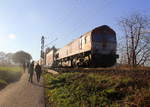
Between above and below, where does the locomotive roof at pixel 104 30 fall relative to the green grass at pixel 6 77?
above

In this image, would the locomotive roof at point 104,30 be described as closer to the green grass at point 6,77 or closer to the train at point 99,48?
the train at point 99,48

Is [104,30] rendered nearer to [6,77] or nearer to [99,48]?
[99,48]

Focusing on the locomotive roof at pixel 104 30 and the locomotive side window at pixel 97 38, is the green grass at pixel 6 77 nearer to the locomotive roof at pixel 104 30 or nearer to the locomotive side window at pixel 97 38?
the locomotive side window at pixel 97 38

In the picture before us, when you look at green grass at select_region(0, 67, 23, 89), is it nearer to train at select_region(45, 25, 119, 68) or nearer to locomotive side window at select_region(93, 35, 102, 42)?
train at select_region(45, 25, 119, 68)

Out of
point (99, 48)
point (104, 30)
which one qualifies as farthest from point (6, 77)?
point (104, 30)

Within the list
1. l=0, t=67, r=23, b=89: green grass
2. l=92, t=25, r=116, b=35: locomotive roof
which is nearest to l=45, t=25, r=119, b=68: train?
l=92, t=25, r=116, b=35: locomotive roof

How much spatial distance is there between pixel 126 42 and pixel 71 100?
35.1m

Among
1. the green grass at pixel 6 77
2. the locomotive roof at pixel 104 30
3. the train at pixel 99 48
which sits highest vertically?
the locomotive roof at pixel 104 30

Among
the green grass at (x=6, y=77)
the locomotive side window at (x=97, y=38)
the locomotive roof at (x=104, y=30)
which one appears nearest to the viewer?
the green grass at (x=6, y=77)

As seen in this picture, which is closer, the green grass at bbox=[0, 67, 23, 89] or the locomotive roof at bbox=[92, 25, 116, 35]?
the green grass at bbox=[0, 67, 23, 89]

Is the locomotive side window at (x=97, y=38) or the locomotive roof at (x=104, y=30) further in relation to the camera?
the locomotive roof at (x=104, y=30)

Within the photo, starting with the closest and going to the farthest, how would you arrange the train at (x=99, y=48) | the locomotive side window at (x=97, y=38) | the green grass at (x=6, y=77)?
the green grass at (x=6, y=77), the train at (x=99, y=48), the locomotive side window at (x=97, y=38)

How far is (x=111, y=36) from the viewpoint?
864 inches

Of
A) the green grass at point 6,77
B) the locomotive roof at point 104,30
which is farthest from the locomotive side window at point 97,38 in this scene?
the green grass at point 6,77
